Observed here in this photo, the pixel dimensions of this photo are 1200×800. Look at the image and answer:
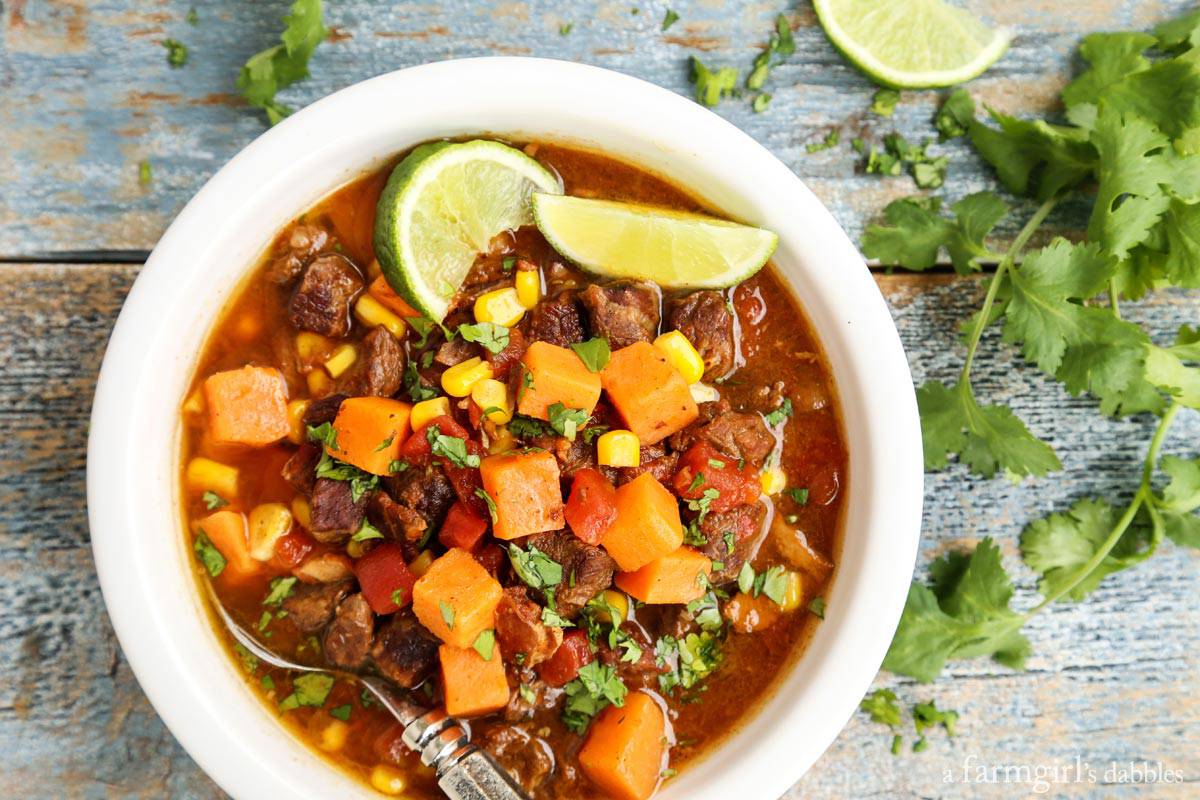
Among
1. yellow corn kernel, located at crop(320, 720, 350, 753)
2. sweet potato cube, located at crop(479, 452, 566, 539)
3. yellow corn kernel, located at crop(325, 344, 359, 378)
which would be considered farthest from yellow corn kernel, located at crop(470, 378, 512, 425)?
yellow corn kernel, located at crop(320, 720, 350, 753)

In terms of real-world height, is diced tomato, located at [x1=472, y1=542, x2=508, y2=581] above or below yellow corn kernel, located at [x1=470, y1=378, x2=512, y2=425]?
below

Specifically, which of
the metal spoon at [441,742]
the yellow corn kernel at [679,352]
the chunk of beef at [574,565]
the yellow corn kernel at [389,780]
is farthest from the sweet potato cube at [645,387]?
the yellow corn kernel at [389,780]

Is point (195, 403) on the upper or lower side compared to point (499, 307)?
lower

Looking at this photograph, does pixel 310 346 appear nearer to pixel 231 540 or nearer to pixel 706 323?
pixel 231 540

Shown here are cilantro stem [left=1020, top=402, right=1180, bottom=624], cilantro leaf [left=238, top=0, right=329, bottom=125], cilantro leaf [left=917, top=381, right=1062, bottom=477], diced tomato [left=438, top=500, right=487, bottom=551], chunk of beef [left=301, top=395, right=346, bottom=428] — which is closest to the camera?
diced tomato [left=438, top=500, right=487, bottom=551]

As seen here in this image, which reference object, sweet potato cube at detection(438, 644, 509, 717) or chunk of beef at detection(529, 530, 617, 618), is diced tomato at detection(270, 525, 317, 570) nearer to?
sweet potato cube at detection(438, 644, 509, 717)

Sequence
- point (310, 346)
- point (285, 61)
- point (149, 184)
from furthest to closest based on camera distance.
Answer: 1. point (149, 184)
2. point (285, 61)
3. point (310, 346)

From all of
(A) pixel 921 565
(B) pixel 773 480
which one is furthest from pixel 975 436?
(B) pixel 773 480
